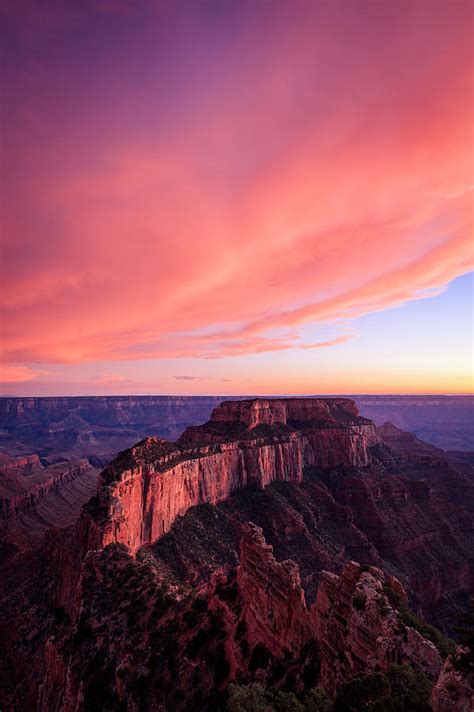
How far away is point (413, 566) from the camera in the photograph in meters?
73.4

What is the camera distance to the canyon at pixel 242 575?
57.2 feet

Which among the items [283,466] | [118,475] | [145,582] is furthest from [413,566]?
[145,582]

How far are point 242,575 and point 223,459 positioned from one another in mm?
53273

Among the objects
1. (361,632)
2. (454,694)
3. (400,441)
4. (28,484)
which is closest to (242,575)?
(361,632)

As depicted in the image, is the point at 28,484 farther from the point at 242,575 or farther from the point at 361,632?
the point at 361,632

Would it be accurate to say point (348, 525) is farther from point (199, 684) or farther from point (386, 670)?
point (386, 670)

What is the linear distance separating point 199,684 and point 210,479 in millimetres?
52991

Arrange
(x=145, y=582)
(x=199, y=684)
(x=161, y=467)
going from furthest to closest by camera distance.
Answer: (x=161, y=467), (x=145, y=582), (x=199, y=684)

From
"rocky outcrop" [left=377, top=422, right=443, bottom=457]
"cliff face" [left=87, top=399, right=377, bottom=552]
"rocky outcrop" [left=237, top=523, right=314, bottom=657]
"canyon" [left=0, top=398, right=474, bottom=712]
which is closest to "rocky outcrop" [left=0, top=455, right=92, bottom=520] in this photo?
"canyon" [left=0, top=398, right=474, bottom=712]

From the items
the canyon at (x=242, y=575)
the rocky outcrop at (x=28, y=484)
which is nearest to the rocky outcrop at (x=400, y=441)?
the canyon at (x=242, y=575)

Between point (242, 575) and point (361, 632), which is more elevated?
point (361, 632)

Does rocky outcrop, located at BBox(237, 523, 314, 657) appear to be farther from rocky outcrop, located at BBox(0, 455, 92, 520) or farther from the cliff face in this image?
rocky outcrop, located at BBox(0, 455, 92, 520)

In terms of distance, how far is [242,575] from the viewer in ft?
77.7

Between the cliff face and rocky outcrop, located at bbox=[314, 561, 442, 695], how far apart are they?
26.5 m
